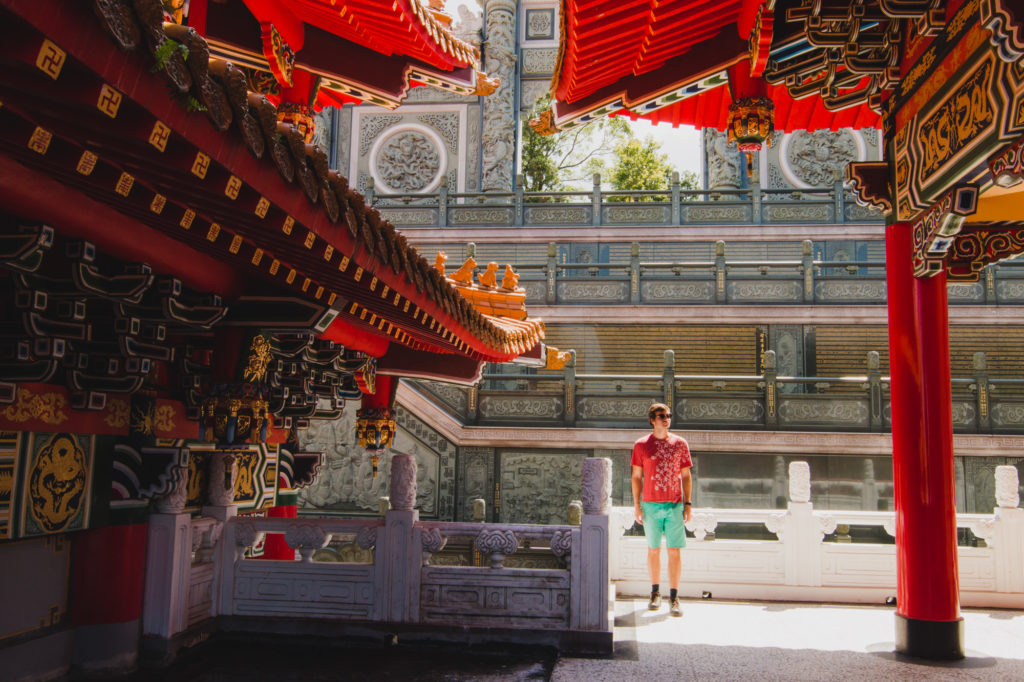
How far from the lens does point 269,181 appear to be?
2.22m

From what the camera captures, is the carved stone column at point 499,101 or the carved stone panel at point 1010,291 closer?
the carved stone panel at point 1010,291

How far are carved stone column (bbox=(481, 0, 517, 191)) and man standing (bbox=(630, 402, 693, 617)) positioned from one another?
566 inches

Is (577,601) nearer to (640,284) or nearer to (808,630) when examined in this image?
(808,630)

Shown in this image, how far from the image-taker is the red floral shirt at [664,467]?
569 centimetres

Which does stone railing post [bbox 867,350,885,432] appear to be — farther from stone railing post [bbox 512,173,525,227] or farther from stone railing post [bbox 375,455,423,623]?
stone railing post [bbox 375,455,423,623]

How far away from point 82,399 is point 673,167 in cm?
1921

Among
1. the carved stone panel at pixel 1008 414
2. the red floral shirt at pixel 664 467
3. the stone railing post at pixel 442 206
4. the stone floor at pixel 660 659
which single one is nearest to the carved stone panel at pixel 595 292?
the stone railing post at pixel 442 206

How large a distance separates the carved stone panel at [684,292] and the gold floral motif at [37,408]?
12259mm

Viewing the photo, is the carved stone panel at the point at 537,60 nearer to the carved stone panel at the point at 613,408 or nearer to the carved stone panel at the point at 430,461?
the carved stone panel at the point at 613,408

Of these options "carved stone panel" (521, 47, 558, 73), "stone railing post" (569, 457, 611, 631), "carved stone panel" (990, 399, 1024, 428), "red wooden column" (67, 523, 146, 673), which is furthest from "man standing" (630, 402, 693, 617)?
"carved stone panel" (521, 47, 558, 73)

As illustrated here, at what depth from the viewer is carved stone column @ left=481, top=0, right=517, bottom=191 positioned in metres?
19.5

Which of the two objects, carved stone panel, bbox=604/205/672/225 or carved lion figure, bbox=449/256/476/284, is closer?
carved lion figure, bbox=449/256/476/284

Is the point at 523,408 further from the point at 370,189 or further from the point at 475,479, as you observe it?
the point at 370,189

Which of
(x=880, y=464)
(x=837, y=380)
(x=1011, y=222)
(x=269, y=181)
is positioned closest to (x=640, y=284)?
(x=837, y=380)
